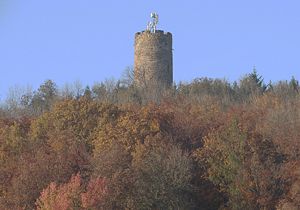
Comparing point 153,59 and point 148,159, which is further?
point 153,59

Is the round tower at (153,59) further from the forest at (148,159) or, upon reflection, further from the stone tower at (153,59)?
the forest at (148,159)

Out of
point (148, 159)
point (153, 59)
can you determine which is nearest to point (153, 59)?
point (153, 59)

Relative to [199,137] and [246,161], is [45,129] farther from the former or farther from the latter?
[246,161]

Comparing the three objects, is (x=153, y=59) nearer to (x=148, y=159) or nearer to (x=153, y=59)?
(x=153, y=59)

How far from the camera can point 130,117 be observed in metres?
37.8

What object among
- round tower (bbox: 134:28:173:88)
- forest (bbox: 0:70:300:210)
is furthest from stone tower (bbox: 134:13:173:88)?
forest (bbox: 0:70:300:210)

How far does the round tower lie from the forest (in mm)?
8916

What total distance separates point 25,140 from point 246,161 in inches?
387

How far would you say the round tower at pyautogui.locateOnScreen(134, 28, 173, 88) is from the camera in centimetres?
5066

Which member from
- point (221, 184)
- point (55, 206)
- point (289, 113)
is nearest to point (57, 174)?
point (55, 206)

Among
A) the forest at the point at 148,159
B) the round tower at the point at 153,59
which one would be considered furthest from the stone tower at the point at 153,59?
the forest at the point at 148,159

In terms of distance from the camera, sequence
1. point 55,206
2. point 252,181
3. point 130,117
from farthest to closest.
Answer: point 130,117 → point 252,181 → point 55,206

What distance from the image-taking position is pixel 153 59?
1996 inches

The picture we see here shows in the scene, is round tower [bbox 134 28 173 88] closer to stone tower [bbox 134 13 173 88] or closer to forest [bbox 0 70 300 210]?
stone tower [bbox 134 13 173 88]
